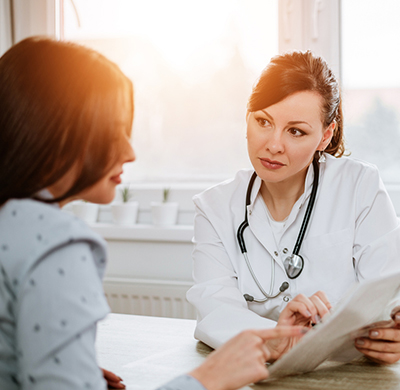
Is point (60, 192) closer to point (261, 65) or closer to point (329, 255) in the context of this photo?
point (329, 255)

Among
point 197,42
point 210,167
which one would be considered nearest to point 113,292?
point 210,167

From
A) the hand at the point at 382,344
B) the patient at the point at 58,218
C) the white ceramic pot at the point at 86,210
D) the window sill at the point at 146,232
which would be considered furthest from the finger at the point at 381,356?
the white ceramic pot at the point at 86,210

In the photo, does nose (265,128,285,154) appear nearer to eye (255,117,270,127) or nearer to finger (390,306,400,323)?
eye (255,117,270,127)

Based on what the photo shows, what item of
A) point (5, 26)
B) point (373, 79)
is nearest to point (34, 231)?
point (373, 79)

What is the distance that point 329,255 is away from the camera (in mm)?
1443

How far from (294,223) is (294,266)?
0.16 m

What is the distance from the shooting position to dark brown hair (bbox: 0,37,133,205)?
2.25 feet

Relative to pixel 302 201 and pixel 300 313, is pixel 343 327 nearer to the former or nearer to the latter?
pixel 300 313

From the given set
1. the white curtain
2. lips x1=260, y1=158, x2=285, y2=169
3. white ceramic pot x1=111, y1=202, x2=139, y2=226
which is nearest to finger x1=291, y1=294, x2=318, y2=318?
lips x1=260, y1=158, x2=285, y2=169

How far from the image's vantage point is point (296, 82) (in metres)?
1.43

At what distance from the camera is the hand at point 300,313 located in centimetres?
105

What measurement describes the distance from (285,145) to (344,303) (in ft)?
2.34

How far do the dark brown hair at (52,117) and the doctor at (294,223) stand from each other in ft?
2.37

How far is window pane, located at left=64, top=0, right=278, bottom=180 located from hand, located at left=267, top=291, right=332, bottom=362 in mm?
1439
